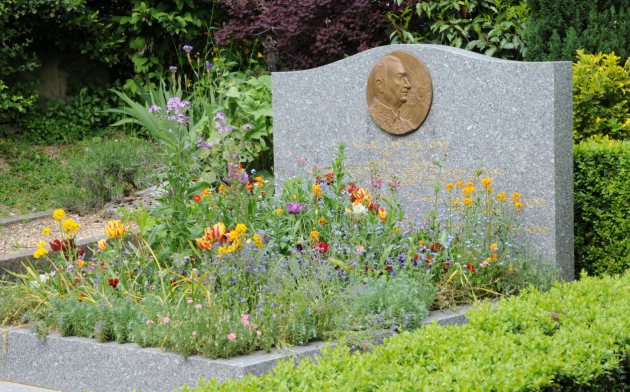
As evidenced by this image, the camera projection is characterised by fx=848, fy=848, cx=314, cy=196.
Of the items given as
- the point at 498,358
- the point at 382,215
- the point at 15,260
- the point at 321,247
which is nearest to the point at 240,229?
the point at 321,247

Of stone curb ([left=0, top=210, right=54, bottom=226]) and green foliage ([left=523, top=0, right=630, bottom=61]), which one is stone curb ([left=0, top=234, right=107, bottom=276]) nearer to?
stone curb ([left=0, top=210, right=54, bottom=226])

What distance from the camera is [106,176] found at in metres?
8.18

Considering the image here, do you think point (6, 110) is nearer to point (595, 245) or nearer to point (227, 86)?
point (227, 86)

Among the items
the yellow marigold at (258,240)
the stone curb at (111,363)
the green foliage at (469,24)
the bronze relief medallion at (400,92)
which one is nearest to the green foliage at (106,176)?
the bronze relief medallion at (400,92)

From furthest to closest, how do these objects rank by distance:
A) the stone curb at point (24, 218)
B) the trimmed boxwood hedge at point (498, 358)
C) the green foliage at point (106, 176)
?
the green foliage at point (106, 176) → the stone curb at point (24, 218) → the trimmed boxwood hedge at point (498, 358)

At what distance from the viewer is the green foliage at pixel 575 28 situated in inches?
281

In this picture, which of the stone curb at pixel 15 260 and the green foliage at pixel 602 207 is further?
the stone curb at pixel 15 260

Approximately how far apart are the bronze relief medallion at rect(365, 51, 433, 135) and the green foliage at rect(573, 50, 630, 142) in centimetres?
125

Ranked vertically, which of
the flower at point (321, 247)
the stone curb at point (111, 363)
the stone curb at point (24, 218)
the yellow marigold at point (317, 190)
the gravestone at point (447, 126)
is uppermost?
the gravestone at point (447, 126)

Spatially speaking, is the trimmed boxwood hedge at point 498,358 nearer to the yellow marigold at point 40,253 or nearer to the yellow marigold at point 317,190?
the yellow marigold at point 317,190

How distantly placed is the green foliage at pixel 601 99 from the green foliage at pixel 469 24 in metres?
1.65

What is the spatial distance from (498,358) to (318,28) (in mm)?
6228

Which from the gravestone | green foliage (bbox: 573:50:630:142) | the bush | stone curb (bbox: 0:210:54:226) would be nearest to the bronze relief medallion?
the gravestone

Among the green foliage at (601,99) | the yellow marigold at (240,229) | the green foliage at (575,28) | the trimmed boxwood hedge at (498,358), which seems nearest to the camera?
the trimmed boxwood hedge at (498,358)
